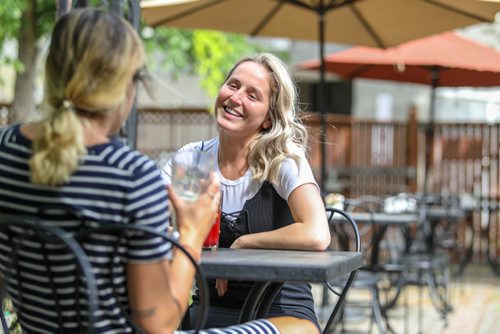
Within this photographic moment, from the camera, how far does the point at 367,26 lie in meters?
7.81

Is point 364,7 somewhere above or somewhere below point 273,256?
above

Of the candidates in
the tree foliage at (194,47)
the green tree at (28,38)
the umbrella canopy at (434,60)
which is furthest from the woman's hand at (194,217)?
the tree foliage at (194,47)

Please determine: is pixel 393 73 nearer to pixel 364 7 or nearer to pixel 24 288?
pixel 364 7

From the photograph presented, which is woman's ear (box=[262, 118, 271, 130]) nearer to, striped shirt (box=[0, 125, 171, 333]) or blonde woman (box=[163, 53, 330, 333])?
blonde woman (box=[163, 53, 330, 333])

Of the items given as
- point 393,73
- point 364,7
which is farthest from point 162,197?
point 393,73

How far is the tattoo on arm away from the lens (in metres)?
2.06

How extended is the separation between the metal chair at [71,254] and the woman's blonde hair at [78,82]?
11cm

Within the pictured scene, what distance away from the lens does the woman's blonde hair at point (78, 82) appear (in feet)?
6.59

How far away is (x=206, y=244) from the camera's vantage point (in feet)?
9.23

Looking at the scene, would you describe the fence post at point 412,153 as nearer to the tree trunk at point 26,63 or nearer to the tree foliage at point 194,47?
the tree foliage at point 194,47

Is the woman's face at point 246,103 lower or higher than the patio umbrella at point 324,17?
lower

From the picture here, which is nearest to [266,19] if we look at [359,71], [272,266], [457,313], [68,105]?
[457,313]

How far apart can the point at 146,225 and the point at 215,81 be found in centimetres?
1124

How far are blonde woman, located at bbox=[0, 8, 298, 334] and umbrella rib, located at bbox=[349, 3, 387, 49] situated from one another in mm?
5490
